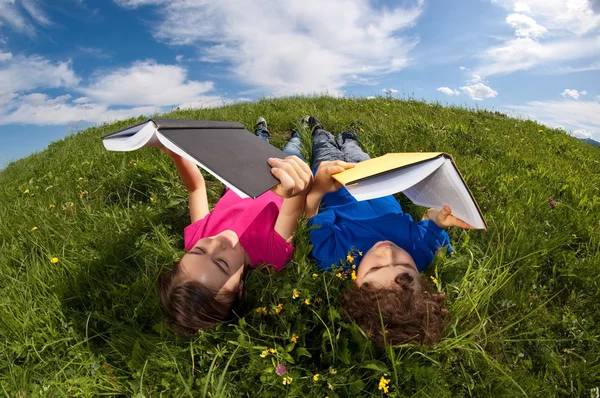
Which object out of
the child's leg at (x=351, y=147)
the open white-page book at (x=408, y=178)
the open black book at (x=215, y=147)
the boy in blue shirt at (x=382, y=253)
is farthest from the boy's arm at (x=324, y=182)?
the child's leg at (x=351, y=147)

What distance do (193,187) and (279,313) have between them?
1488 mm

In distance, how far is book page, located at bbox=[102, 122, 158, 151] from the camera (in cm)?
176

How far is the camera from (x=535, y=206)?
3.25 m

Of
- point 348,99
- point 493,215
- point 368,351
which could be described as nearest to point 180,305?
point 368,351

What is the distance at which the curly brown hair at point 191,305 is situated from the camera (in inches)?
79.3

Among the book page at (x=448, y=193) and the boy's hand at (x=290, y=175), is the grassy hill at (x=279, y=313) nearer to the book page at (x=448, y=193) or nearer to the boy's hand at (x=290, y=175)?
the book page at (x=448, y=193)

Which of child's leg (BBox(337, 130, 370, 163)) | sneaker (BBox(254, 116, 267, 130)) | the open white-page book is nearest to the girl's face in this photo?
the open white-page book

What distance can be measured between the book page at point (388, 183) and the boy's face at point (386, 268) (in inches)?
24.1

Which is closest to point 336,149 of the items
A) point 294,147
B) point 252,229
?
point 294,147

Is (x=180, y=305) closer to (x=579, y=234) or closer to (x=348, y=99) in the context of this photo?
(x=579, y=234)

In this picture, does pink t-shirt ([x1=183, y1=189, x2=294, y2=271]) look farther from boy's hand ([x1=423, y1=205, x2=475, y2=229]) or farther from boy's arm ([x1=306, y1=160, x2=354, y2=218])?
boy's hand ([x1=423, y1=205, x2=475, y2=229])

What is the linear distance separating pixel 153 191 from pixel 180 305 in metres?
1.88

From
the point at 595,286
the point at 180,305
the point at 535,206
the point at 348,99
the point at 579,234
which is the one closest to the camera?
the point at 180,305

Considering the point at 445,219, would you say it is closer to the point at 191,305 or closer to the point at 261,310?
the point at 261,310
